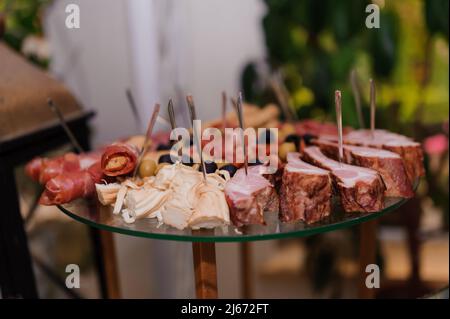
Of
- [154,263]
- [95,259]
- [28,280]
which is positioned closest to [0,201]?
[28,280]

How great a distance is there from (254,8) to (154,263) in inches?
40.3

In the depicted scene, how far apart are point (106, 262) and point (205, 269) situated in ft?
2.13

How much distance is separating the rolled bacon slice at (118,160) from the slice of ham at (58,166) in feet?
0.37

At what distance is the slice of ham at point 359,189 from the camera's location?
89 centimetres

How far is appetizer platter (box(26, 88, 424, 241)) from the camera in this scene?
868 mm

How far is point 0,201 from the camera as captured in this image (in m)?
1.19

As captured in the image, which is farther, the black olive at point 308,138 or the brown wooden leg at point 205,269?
the black olive at point 308,138

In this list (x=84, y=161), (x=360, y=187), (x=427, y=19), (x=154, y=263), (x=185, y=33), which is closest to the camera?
(x=360, y=187)

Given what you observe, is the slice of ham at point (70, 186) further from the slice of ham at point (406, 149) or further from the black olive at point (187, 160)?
the slice of ham at point (406, 149)

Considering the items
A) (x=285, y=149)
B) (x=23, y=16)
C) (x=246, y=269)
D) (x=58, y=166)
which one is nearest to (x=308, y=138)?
(x=285, y=149)

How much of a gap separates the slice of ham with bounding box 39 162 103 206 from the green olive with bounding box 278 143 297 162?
386 millimetres

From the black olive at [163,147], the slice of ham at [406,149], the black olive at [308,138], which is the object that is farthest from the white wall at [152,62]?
the slice of ham at [406,149]

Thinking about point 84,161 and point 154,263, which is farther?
point 154,263
